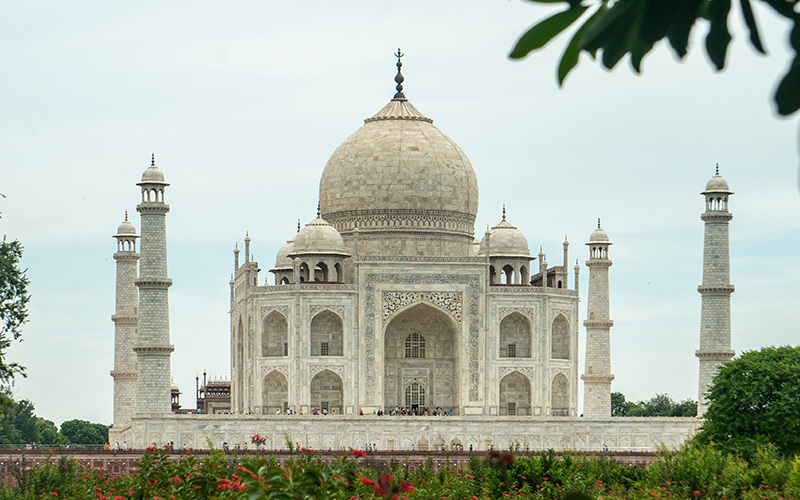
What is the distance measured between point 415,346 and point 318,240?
4353mm

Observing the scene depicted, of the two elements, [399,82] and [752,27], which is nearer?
[752,27]

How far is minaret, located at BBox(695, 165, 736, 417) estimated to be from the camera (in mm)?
34781

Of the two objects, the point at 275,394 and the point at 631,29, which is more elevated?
the point at 631,29

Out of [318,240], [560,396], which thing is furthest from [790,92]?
[560,396]

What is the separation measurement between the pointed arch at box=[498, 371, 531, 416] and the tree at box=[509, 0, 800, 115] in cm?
3521

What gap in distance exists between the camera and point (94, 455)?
28.3 m

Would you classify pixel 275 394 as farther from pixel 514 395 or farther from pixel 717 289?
pixel 717 289

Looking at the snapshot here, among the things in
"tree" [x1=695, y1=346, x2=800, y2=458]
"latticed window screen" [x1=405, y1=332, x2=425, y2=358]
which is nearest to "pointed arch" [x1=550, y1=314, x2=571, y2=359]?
"latticed window screen" [x1=405, y1=332, x2=425, y2=358]

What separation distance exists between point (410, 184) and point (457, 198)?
1710 millimetres

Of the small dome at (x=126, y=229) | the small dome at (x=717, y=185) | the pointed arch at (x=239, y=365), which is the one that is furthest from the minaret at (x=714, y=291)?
the small dome at (x=126, y=229)

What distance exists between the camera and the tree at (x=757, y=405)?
1014 inches

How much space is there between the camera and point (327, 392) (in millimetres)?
35719

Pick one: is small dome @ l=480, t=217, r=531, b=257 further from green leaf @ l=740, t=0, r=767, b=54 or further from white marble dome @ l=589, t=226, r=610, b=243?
green leaf @ l=740, t=0, r=767, b=54

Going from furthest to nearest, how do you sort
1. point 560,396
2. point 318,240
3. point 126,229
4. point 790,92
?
point 126,229 → point 560,396 → point 318,240 → point 790,92
